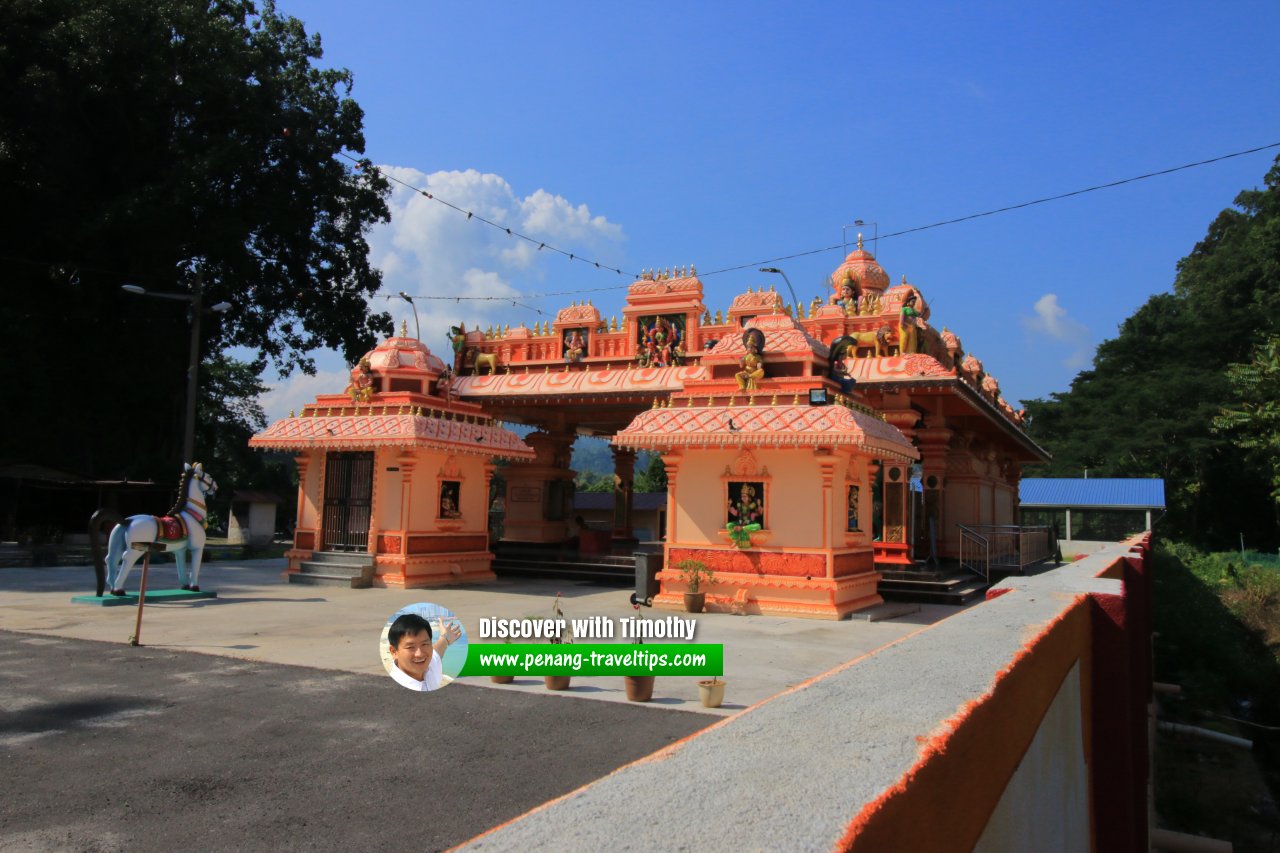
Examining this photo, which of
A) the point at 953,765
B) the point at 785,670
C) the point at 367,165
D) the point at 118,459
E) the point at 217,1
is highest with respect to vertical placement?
the point at 217,1

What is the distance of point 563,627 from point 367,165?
1268 centimetres

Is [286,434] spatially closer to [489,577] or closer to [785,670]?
[489,577]

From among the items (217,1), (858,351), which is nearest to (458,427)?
(858,351)

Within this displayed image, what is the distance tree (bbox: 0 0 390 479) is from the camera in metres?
22.0

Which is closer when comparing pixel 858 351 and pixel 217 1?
pixel 858 351

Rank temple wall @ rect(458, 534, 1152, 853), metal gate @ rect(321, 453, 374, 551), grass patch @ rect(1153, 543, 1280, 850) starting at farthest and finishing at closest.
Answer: metal gate @ rect(321, 453, 374, 551) → grass patch @ rect(1153, 543, 1280, 850) → temple wall @ rect(458, 534, 1152, 853)

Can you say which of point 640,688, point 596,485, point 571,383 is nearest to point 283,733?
point 640,688

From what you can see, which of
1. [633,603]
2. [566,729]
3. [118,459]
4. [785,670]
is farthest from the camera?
[118,459]

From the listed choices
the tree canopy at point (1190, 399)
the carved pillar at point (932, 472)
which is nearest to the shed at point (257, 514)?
the carved pillar at point (932, 472)

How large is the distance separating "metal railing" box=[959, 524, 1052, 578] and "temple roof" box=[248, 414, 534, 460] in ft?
34.7

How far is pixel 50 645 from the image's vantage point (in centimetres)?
885


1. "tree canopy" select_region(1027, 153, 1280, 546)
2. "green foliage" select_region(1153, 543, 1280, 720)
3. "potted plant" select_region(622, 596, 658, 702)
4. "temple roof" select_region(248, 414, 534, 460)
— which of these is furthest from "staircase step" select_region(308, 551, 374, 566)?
"tree canopy" select_region(1027, 153, 1280, 546)

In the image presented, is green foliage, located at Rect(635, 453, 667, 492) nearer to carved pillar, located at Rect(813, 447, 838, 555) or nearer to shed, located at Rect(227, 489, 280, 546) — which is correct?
shed, located at Rect(227, 489, 280, 546)

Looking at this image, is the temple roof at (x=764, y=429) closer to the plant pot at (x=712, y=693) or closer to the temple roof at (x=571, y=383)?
the temple roof at (x=571, y=383)
